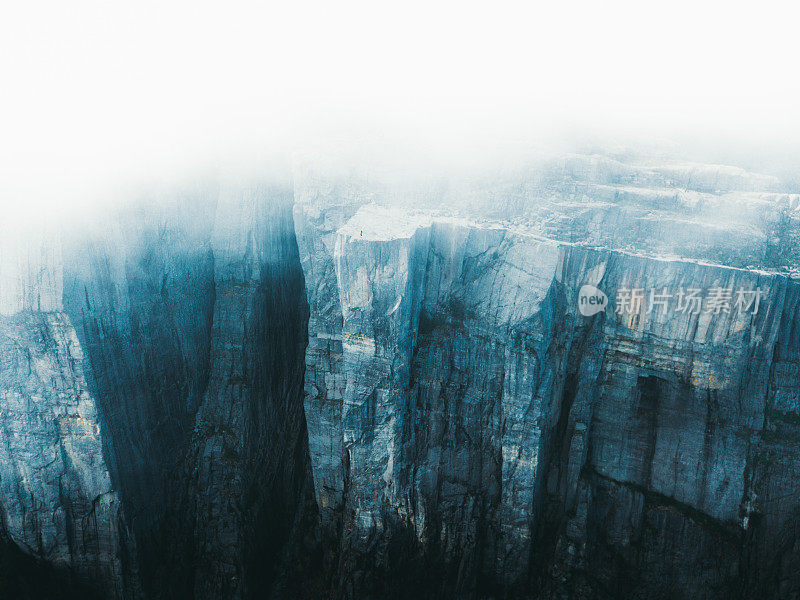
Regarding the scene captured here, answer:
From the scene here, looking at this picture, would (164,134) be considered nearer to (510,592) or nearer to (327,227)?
(327,227)

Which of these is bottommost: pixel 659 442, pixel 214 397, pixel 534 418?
pixel 214 397

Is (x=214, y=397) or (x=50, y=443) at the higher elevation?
(x=214, y=397)
